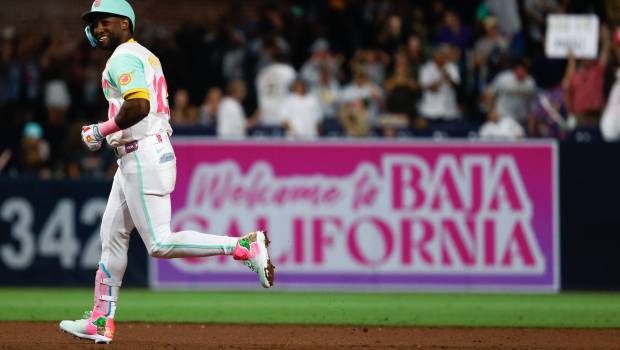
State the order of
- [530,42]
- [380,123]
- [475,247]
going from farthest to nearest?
[530,42]
[380,123]
[475,247]

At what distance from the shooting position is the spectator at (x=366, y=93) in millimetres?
18734

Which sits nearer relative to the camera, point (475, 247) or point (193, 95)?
point (475, 247)

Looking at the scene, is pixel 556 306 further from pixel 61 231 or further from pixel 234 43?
pixel 234 43

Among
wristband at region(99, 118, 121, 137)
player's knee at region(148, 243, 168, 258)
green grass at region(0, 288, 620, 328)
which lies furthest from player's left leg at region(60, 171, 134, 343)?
green grass at region(0, 288, 620, 328)

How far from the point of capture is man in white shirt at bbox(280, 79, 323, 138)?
18.0m

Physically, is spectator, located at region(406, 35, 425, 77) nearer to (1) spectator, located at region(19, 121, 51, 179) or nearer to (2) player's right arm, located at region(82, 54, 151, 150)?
(1) spectator, located at region(19, 121, 51, 179)

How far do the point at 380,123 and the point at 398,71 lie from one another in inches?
35.3

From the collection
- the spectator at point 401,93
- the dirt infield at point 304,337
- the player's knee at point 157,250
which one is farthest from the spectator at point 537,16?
the player's knee at point 157,250

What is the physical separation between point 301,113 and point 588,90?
159 inches

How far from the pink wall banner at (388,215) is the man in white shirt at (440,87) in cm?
428

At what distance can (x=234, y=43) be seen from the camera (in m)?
20.9

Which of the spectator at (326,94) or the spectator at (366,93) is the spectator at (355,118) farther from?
the spectator at (326,94)

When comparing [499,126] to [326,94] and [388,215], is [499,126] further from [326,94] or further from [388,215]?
[326,94]

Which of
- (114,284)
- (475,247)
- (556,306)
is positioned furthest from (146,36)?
(114,284)
